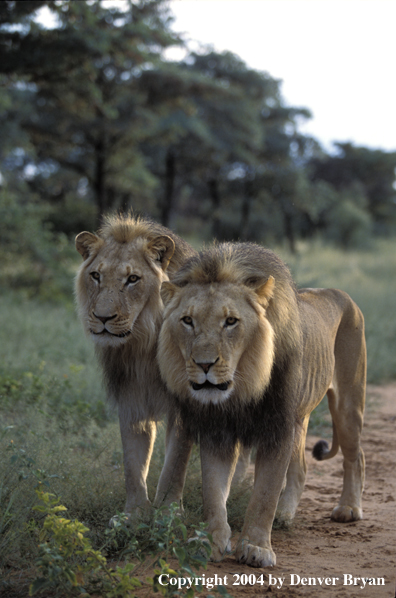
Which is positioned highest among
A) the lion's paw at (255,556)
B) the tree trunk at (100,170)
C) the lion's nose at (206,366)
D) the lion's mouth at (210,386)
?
the tree trunk at (100,170)

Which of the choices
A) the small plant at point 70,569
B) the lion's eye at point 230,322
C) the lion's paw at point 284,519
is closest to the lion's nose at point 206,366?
the lion's eye at point 230,322

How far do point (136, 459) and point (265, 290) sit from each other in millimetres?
1253

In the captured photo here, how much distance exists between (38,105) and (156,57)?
5.67m

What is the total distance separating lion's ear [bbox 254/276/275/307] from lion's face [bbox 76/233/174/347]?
0.69m

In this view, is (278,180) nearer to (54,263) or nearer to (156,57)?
(156,57)

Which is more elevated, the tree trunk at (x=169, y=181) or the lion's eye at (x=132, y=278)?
the tree trunk at (x=169, y=181)

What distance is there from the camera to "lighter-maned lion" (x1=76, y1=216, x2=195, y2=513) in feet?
10.4

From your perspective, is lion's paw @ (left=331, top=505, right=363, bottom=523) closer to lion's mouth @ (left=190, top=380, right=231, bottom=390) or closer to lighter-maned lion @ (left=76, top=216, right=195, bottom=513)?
lighter-maned lion @ (left=76, top=216, right=195, bottom=513)

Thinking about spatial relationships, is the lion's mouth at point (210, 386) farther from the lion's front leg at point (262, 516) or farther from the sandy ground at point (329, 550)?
the sandy ground at point (329, 550)

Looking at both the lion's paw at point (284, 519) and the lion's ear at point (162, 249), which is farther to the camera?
the lion's paw at point (284, 519)

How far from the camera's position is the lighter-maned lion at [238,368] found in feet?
8.77

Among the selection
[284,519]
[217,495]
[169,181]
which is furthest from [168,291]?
[169,181]

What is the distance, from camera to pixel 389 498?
425 cm

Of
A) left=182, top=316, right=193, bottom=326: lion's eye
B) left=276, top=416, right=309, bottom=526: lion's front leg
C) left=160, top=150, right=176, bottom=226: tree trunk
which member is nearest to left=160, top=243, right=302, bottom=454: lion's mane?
left=182, top=316, right=193, bottom=326: lion's eye
